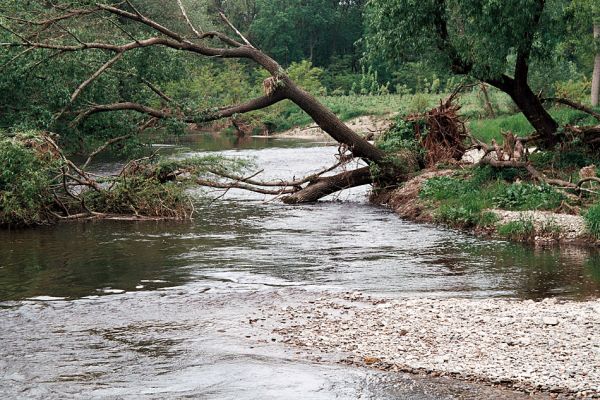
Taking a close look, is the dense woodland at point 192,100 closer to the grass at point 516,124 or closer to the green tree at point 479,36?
the green tree at point 479,36

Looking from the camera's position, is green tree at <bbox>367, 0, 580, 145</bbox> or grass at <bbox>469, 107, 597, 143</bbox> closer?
green tree at <bbox>367, 0, 580, 145</bbox>

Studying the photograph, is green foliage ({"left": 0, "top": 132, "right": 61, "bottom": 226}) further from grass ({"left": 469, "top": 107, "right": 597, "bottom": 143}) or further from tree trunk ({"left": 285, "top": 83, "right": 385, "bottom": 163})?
grass ({"left": 469, "top": 107, "right": 597, "bottom": 143})

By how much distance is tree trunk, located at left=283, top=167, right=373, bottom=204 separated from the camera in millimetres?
23712

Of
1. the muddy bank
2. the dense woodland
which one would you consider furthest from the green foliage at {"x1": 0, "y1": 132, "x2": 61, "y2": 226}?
the muddy bank

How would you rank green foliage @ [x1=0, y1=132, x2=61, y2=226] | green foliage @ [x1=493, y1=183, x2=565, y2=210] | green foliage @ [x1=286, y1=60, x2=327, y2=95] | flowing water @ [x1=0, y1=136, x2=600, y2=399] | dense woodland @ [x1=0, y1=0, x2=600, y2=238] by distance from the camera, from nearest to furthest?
flowing water @ [x1=0, y1=136, x2=600, y2=399] < green foliage @ [x1=493, y1=183, x2=565, y2=210] < green foliage @ [x1=0, y1=132, x2=61, y2=226] < dense woodland @ [x1=0, y1=0, x2=600, y2=238] < green foliage @ [x1=286, y1=60, x2=327, y2=95]

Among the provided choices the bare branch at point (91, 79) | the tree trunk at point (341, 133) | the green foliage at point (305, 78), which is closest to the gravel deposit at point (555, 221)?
the tree trunk at point (341, 133)

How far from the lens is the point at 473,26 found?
20000mm

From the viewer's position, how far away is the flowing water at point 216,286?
27.9 feet

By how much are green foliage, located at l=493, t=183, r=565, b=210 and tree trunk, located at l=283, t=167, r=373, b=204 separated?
5.56 metres

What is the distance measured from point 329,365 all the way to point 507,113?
109 ft

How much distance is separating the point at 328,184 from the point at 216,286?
1086 cm

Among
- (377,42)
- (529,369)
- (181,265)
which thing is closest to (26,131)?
(181,265)

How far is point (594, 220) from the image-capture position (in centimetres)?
1596

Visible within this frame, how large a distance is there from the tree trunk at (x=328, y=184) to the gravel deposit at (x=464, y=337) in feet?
38.7
